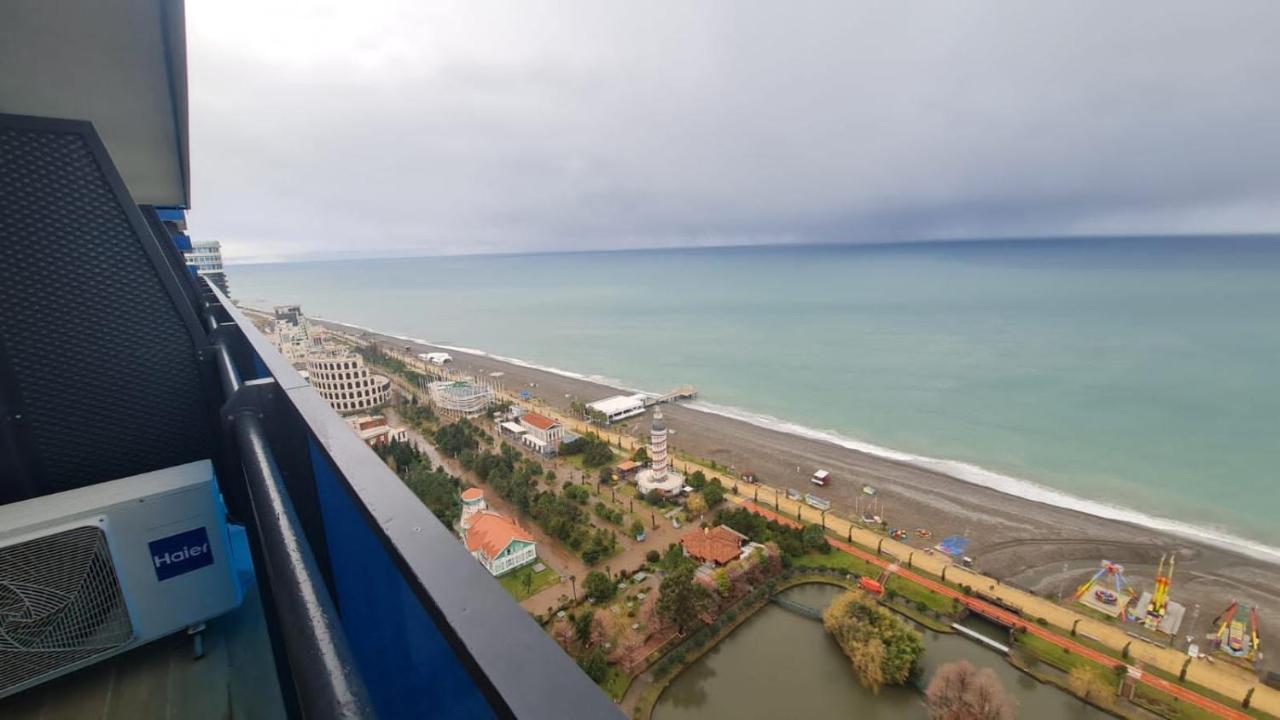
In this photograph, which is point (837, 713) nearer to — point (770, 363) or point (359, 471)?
point (359, 471)

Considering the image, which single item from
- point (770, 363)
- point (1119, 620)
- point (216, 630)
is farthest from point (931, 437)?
point (216, 630)

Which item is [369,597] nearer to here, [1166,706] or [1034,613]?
[1166,706]

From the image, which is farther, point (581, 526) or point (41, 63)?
point (581, 526)

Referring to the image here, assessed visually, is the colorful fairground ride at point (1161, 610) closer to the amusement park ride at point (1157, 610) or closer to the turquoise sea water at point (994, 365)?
the amusement park ride at point (1157, 610)

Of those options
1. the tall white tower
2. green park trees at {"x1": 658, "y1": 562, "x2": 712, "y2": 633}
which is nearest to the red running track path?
the tall white tower

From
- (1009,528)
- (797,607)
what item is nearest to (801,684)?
(797,607)
